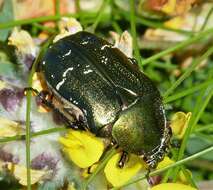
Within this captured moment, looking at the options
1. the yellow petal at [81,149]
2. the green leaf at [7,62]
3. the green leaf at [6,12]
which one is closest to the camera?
the yellow petal at [81,149]

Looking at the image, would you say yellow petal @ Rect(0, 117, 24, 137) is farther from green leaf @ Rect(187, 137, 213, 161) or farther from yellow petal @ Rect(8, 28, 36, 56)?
green leaf @ Rect(187, 137, 213, 161)

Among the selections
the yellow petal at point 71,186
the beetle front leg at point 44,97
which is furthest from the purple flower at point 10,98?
the yellow petal at point 71,186

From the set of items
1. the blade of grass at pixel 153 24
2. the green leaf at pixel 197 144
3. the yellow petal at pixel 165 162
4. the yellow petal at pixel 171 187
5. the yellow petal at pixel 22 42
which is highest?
the yellow petal at pixel 22 42

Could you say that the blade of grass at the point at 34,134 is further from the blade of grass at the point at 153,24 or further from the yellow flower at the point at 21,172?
the blade of grass at the point at 153,24

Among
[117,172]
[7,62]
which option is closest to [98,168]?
[117,172]

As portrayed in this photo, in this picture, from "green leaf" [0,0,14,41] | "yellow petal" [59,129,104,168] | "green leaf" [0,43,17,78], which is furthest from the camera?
"green leaf" [0,0,14,41]

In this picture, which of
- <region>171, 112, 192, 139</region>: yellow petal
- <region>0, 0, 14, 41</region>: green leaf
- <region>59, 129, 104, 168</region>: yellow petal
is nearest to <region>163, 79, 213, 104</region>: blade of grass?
<region>171, 112, 192, 139</region>: yellow petal

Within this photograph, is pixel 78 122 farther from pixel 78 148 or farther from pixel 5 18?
pixel 5 18
